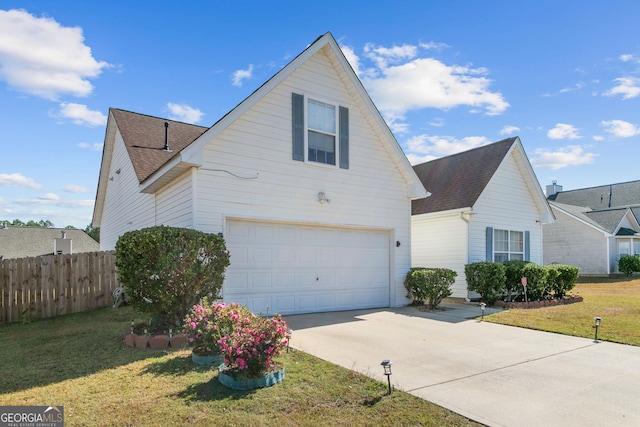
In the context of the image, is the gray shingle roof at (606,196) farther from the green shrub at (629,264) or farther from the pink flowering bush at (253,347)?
the pink flowering bush at (253,347)

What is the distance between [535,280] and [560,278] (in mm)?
1850

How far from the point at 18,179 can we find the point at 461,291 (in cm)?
4922

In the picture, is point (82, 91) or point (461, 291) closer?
point (82, 91)

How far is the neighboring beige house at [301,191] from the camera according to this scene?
916cm

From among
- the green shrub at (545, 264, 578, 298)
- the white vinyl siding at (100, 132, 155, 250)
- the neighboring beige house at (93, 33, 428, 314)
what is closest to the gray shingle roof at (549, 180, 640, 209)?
the green shrub at (545, 264, 578, 298)

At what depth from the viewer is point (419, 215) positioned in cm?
1567

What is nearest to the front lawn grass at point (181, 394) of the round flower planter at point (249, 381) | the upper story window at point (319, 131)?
the round flower planter at point (249, 381)

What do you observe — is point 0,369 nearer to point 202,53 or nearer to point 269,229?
point 269,229

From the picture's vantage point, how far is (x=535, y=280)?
13.0m

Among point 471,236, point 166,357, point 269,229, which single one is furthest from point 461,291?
point 166,357

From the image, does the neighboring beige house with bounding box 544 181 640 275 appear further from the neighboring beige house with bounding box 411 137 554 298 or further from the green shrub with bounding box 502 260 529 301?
the green shrub with bounding box 502 260 529 301

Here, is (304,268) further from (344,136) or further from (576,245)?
(576,245)

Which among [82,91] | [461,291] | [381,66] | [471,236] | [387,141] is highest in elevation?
[381,66]

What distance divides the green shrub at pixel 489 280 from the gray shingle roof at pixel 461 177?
7.92 ft
